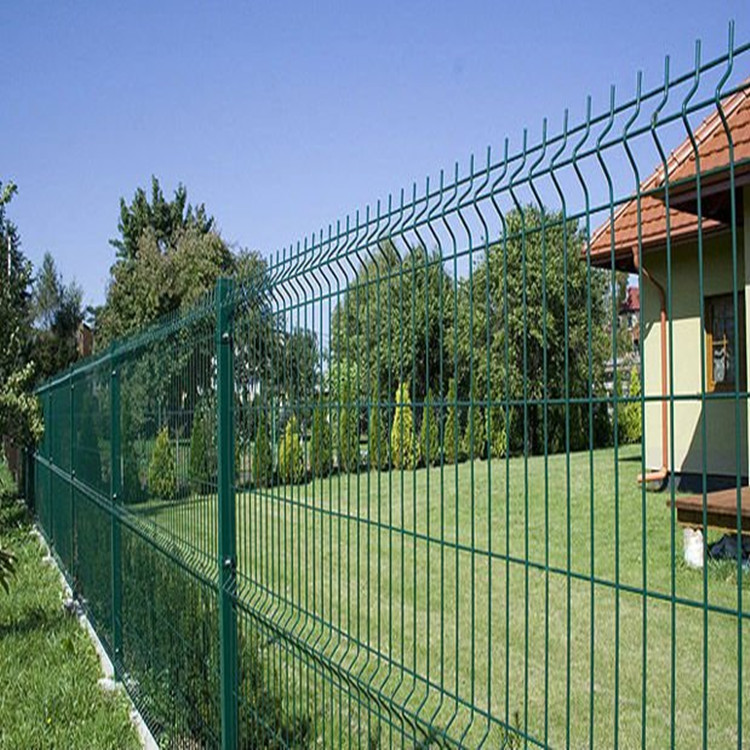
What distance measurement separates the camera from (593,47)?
5691 millimetres

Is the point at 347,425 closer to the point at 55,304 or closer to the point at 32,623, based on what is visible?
the point at 32,623

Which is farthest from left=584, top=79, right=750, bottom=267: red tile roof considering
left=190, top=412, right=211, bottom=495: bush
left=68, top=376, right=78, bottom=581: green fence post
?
left=68, top=376, right=78, bottom=581: green fence post

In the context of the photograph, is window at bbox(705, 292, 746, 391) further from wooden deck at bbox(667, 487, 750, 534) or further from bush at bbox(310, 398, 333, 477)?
bush at bbox(310, 398, 333, 477)

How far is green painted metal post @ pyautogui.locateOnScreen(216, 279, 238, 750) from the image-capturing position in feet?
12.5

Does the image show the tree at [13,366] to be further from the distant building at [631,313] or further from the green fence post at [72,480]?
the distant building at [631,313]

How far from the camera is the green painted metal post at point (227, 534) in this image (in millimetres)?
A: 3824

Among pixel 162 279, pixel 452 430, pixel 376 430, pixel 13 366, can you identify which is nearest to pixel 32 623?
pixel 452 430

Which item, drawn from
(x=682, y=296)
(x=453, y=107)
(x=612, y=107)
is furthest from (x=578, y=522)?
(x=612, y=107)

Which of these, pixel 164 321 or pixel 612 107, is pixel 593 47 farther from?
pixel 612 107

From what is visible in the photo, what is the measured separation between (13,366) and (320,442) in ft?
41.1

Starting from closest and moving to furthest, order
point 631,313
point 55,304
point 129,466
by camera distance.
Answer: point 631,313, point 129,466, point 55,304

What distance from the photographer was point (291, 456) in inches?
130

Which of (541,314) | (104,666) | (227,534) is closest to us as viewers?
(541,314)

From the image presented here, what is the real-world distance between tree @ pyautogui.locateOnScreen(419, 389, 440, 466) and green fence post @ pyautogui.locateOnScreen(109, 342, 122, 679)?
90.0 inches
